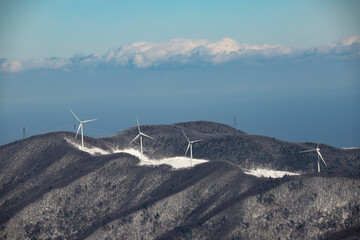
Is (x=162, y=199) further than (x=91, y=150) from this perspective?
No

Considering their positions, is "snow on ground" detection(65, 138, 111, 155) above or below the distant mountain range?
above

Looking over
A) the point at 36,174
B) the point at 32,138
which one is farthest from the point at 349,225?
the point at 32,138

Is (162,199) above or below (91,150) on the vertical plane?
below

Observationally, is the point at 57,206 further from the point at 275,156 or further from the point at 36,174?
the point at 275,156

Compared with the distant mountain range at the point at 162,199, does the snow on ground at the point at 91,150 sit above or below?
above

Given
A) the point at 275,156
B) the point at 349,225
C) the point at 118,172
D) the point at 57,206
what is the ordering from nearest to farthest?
the point at 349,225 → the point at 57,206 → the point at 118,172 → the point at 275,156

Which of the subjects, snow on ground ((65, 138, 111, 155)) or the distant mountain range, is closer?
the distant mountain range

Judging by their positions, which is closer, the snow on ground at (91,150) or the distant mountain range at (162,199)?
the distant mountain range at (162,199)

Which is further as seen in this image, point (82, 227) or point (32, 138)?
point (32, 138)
